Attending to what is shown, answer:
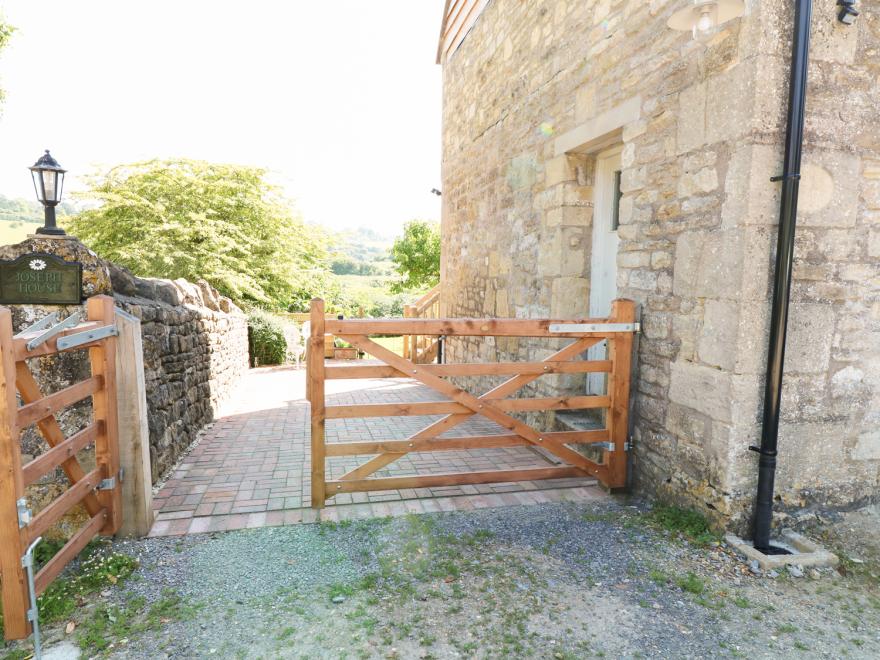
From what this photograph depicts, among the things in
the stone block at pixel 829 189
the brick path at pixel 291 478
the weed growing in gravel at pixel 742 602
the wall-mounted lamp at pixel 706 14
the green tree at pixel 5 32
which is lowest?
the brick path at pixel 291 478

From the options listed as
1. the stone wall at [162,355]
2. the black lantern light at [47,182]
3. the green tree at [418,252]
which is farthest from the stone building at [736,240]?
the green tree at [418,252]

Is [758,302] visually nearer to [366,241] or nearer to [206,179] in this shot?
[206,179]

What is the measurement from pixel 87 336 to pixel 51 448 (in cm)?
60

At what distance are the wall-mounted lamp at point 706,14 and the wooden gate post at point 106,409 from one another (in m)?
3.56

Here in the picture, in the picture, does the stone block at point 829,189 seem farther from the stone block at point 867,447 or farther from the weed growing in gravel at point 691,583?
the weed growing in gravel at point 691,583

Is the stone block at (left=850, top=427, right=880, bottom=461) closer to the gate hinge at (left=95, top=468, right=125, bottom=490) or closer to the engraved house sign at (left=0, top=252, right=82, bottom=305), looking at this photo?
the gate hinge at (left=95, top=468, right=125, bottom=490)

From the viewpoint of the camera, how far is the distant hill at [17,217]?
3950cm

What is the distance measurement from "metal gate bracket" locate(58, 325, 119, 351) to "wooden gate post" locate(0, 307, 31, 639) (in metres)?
0.32

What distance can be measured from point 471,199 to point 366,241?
117 meters

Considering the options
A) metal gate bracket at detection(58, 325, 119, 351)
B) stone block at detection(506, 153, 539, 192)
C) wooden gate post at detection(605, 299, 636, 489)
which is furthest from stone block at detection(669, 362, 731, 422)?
metal gate bracket at detection(58, 325, 119, 351)

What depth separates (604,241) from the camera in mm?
4797

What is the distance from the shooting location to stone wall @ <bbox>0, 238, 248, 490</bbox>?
3.08 m

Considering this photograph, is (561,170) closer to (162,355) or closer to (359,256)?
(162,355)

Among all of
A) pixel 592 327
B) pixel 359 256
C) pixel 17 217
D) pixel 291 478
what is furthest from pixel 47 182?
pixel 359 256
